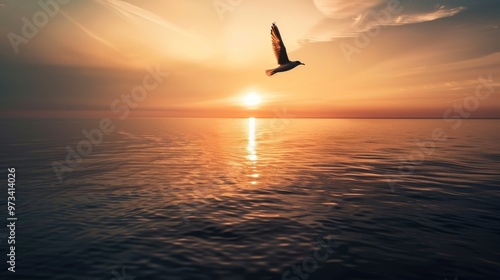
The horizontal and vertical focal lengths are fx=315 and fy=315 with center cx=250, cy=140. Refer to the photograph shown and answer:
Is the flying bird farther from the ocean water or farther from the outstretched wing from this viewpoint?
the ocean water

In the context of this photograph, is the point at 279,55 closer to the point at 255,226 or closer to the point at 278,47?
the point at 278,47

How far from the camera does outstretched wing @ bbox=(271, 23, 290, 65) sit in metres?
15.9

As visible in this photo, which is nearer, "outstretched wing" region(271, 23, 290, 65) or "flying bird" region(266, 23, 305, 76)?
"flying bird" region(266, 23, 305, 76)

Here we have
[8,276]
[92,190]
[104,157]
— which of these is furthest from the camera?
[104,157]

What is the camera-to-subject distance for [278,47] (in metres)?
16.0

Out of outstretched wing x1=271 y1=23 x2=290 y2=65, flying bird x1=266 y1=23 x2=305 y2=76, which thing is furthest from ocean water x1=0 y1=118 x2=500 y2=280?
outstretched wing x1=271 y1=23 x2=290 y2=65

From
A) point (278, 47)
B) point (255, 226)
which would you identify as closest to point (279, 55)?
point (278, 47)

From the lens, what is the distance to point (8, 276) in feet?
34.3

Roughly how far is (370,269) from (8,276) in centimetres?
1224

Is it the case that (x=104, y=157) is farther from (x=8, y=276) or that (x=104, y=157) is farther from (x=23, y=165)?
(x=8, y=276)

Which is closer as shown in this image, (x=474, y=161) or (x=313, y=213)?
(x=313, y=213)

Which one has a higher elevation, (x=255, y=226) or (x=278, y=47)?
(x=278, y=47)

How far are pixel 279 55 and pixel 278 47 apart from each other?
40cm

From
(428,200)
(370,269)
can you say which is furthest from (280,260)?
(428,200)
